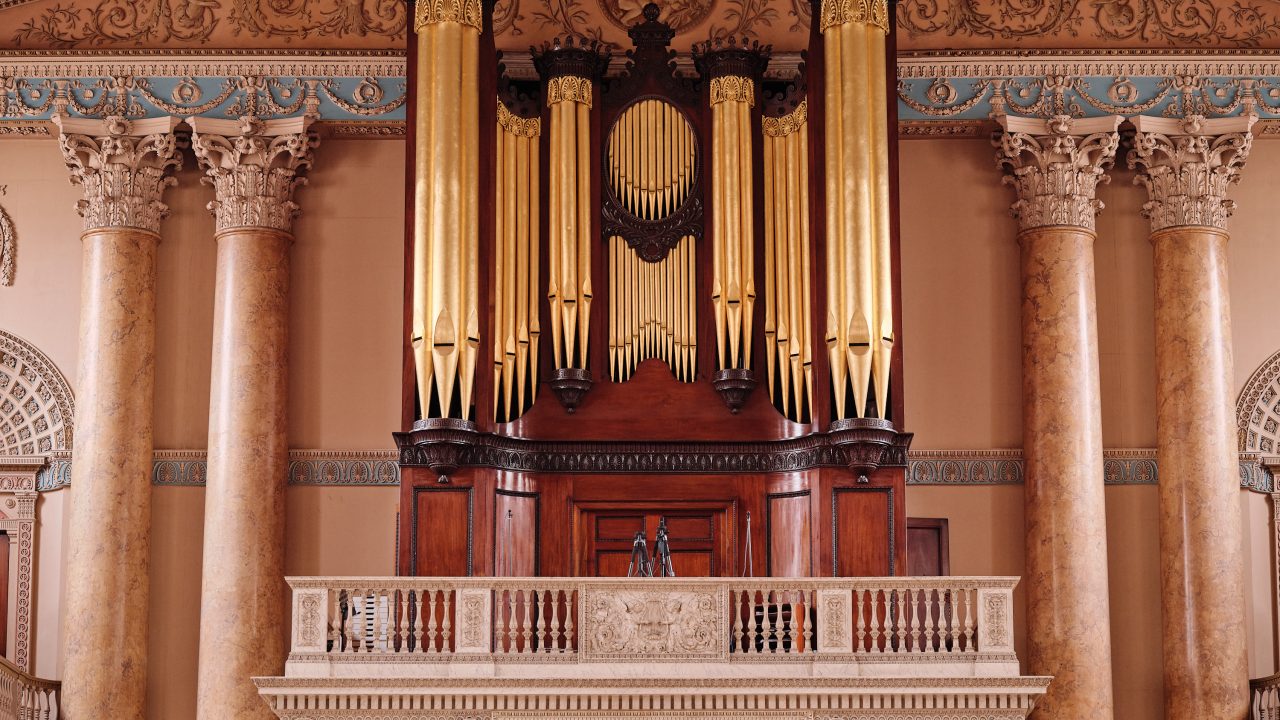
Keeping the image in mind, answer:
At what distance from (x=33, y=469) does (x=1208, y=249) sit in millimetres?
10495

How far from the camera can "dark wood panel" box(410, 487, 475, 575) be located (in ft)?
45.1

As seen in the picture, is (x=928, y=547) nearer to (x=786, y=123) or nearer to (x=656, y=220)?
(x=656, y=220)

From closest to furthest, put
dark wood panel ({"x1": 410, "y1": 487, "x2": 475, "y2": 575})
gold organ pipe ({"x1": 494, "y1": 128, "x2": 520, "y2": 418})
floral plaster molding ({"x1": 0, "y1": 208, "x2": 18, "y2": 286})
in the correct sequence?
dark wood panel ({"x1": 410, "y1": 487, "x2": 475, "y2": 575}) → gold organ pipe ({"x1": 494, "y1": 128, "x2": 520, "y2": 418}) → floral plaster molding ({"x1": 0, "y1": 208, "x2": 18, "y2": 286})

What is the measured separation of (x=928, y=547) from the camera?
628 inches

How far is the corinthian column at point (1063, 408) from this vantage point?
15156mm

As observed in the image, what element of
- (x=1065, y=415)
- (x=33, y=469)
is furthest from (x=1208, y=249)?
(x=33, y=469)

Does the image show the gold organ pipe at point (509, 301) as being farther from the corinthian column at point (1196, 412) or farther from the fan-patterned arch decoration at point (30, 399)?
the corinthian column at point (1196, 412)

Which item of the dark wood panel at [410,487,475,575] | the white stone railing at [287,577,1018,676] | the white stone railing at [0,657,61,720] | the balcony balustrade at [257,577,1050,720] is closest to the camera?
the balcony balustrade at [257,577,1050,720]

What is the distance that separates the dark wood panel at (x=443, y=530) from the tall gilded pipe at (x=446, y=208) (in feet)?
2.07

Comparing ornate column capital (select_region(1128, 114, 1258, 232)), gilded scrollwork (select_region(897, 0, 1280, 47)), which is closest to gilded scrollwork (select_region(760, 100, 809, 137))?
gilded scrollwork (select_region(897, 0, 1280, 47))

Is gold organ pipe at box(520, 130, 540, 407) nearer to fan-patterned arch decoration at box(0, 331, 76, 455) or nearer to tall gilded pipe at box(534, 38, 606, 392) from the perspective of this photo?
tall gilded pipe at box(534, 38, 606, 392)

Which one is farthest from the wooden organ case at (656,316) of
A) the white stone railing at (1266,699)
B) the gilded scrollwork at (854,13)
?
the white stone railing at (1266,699)

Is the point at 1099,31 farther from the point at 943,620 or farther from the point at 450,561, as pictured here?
the point at 450,561

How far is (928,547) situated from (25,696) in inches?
304
